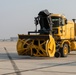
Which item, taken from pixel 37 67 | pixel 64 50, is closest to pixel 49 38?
pixel 64 50

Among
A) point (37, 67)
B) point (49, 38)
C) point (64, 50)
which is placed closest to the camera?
point (37, 67)

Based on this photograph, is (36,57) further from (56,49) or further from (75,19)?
(75,19)

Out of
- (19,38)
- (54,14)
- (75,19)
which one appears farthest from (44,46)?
(75,19)

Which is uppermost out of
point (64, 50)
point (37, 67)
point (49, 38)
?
point (49, 38)

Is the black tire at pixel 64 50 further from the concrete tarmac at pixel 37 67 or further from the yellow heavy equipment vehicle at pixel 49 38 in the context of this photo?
the concrete tarmac at pixel 37 67

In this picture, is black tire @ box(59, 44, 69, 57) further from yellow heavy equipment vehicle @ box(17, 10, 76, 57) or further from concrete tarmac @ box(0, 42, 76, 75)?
concrete tarmac @ box(0, 42, 76, 75)

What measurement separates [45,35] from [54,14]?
10.7ft

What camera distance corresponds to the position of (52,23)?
22.4 metres

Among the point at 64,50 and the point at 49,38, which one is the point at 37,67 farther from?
the point at 64,50

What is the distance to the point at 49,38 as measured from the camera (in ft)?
67.1

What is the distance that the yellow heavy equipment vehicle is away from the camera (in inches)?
808

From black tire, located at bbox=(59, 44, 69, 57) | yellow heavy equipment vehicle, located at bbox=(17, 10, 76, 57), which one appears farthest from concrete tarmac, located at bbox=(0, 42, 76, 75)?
black tire, located at bbox=(59, 44, 69, 57)

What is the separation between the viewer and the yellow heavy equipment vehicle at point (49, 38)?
20.5 meters

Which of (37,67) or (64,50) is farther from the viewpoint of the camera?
(64,50)
